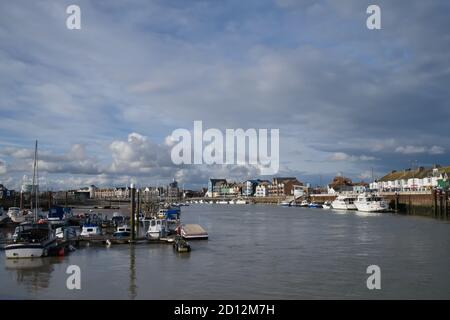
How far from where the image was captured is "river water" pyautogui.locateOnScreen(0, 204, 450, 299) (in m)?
24.8

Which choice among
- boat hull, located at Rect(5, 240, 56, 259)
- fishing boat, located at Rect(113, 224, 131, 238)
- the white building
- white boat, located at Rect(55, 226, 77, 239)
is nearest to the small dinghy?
fishing boat, located at Rect(113, 224, 131, 238)

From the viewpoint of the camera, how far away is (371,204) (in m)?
122

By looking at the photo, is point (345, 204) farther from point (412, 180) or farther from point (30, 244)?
point (30, 244)

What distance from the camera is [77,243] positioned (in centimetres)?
4384

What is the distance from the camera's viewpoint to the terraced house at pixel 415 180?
129413 mm

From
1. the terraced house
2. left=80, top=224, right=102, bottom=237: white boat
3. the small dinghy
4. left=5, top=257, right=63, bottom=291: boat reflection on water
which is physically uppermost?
the terraced house

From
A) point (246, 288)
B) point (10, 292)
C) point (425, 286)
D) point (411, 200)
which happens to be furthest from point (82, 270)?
point (411, 200)

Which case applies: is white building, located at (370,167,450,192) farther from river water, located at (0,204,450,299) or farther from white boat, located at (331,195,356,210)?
river water, located at (0,204,450,299)

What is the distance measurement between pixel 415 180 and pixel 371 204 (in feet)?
113

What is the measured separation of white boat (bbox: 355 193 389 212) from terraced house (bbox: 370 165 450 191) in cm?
1435

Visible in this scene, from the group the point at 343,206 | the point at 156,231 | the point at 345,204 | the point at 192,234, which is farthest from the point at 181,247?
the point at 343,206
